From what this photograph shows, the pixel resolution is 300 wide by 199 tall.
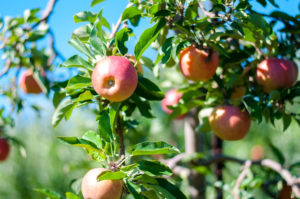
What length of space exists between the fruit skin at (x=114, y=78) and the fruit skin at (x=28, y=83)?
3.15 ft

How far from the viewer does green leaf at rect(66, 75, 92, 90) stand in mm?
715

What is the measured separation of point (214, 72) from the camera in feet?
2.99

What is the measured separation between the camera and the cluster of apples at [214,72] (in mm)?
877

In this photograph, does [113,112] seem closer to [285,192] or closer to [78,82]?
[78,82]

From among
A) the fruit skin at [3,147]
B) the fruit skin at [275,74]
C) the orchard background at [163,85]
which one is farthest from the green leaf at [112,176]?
the fruit skin at [3,147]

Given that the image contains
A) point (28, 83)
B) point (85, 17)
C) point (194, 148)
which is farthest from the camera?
point (28, 83)

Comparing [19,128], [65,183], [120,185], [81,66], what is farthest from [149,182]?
[19,128]

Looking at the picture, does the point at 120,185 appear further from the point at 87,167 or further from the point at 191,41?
the point at 87,167

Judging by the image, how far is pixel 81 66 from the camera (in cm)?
74

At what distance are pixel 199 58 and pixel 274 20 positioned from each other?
32 cm

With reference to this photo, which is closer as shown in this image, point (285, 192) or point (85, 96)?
point (85, 96)

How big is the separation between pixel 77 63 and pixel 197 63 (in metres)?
0.30

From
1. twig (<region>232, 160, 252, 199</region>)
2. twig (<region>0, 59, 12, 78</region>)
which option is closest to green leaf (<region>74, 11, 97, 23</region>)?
twig (<region>0, 59, 12, 78</region>)

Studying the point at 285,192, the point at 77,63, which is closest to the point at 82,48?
the point at 77,63
